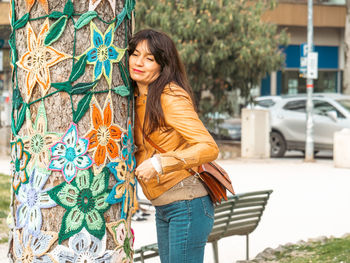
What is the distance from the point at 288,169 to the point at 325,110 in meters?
3.29

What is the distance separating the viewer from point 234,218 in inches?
237

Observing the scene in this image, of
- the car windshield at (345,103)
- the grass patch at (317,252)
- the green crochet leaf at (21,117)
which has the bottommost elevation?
the grass patch at (317,252)

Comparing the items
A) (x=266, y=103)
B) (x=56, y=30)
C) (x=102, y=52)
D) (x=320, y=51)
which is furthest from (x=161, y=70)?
(x=320, y=51)

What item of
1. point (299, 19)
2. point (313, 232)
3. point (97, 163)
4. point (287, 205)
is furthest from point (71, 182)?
point (299, 19)

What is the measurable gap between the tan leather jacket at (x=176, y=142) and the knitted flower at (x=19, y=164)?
56 centimetres

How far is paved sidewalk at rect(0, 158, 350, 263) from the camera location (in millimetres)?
7445

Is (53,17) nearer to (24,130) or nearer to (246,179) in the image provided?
(24,130)

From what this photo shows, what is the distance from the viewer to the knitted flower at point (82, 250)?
2869 mm

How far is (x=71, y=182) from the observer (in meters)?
2.85

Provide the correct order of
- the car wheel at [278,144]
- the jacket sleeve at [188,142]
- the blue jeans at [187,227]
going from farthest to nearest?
the car wheel at [278,144] → the blue jeans at [187,227] → the jacket sleeve at [188,142]

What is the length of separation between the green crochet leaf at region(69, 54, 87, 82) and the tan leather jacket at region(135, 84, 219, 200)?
0.39 meters

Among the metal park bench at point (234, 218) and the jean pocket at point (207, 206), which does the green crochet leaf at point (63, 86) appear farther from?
the metal park bench at point (234, 218)

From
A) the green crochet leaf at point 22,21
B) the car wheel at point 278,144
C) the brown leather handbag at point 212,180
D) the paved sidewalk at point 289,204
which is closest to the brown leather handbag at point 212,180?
the brown leather handbag at point 212,180

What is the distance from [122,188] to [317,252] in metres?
3.70
